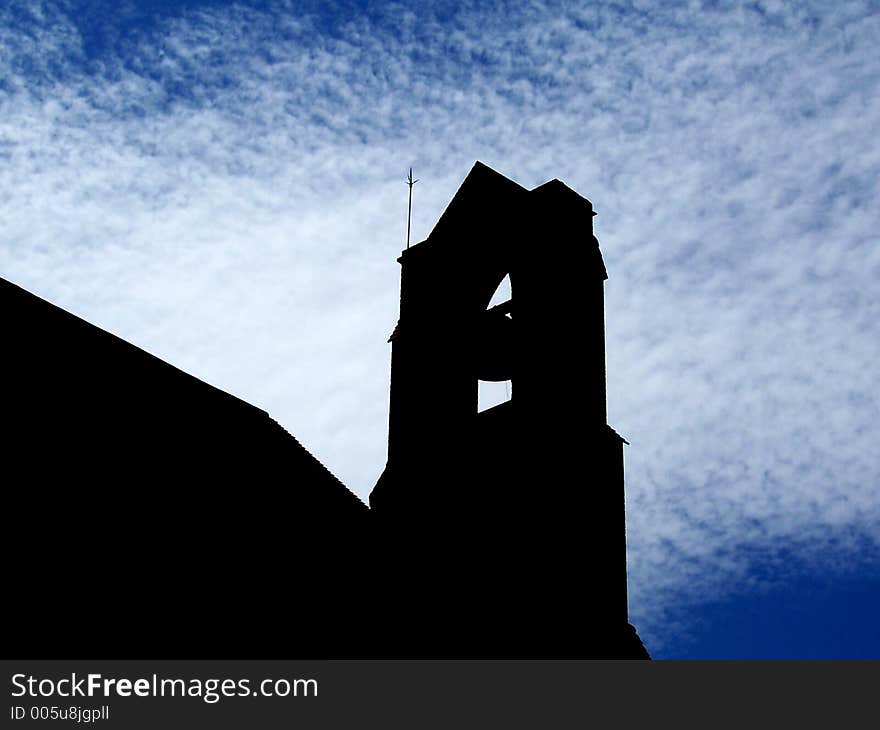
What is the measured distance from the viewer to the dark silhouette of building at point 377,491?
10.8 m

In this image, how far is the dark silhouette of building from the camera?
35.6 feet

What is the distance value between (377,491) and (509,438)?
2.01 m

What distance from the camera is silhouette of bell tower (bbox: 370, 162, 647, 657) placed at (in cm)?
1525

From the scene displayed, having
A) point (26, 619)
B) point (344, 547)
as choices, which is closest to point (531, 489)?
point (344, 547)

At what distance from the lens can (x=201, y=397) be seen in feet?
44.7

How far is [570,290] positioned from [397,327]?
2.50m

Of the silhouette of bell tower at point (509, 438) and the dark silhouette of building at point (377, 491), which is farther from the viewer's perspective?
the silhouette of bell tower at point (509, 438)

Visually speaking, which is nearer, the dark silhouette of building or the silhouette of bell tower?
the dark silhouette of building

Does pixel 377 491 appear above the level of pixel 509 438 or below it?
below

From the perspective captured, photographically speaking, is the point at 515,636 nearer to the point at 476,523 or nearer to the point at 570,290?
the point at 476,523

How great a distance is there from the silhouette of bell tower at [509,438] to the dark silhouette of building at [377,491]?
0.03 m

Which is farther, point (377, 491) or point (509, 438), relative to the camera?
point (377, 491)

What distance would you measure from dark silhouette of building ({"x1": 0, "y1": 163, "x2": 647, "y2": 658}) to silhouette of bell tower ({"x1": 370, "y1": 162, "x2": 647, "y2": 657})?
28 mm

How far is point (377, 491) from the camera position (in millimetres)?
16547
